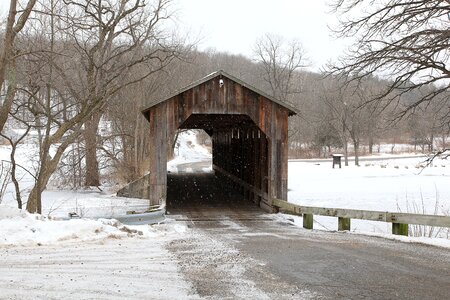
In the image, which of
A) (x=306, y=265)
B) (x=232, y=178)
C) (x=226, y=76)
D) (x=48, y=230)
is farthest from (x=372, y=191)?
(x=48, y=230)

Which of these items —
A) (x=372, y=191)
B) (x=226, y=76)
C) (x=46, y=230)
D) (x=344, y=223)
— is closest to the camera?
(x=46, y=230)

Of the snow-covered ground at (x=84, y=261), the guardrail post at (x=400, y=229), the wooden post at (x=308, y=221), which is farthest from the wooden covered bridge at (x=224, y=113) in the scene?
the guardrail post at (x=400, y=229)

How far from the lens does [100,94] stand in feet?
44.9

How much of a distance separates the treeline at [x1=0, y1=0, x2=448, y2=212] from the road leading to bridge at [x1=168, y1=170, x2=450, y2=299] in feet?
15.3

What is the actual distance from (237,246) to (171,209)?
24.6 ft

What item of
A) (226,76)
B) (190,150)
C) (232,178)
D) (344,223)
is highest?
(226,76)

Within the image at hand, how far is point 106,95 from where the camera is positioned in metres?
13.9

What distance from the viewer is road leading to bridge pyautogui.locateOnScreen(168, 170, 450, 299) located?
4.95 metres

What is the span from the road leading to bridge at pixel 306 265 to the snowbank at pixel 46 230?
1.15 metres

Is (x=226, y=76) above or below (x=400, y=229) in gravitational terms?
above

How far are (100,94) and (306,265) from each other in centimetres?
928

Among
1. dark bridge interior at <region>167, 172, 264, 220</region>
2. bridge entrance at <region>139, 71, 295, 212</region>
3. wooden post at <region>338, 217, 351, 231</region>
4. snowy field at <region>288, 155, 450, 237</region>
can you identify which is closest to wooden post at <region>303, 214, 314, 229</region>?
wooden post at <region>338, 217, 351, 231</region>

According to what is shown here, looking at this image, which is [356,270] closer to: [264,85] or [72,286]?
[72,286]

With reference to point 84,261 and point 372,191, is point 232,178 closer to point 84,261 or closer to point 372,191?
point 372,191
